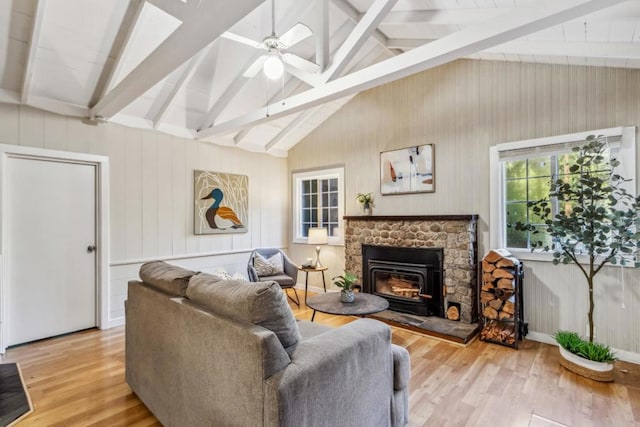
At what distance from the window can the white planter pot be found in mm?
3090

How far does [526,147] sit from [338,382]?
3.14m

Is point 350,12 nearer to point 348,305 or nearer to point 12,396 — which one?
Answer: point 348,305

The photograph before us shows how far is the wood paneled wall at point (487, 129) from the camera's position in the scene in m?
2.86

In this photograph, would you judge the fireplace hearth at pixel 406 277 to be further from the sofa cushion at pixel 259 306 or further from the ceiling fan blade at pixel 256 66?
the sofa cushion at pixel 259 306

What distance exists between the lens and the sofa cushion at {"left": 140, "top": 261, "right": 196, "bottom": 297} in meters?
1.89

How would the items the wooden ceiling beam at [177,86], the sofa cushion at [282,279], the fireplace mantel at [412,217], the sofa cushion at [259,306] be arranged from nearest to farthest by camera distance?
1. the sofa cushion at [259,306]
2. the wooden ceiling beam at [177,86]
3. the fireplace mantel at [412,217]
4. the sofa cushion at [282,279]

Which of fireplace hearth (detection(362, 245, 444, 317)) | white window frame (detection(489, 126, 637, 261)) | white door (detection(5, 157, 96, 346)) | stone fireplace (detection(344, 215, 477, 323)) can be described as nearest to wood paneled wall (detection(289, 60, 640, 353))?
white window frame (detection(489, 126, 637, 261))

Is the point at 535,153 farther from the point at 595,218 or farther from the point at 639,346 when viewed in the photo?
the point at 639,346

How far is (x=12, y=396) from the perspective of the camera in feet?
7.61

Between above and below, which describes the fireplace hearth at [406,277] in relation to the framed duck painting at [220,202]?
below

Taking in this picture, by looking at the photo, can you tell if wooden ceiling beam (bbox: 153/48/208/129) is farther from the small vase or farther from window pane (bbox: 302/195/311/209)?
the small vase

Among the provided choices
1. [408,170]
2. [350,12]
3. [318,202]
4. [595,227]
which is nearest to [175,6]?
[350,12]

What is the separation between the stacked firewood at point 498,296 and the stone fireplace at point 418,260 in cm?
31

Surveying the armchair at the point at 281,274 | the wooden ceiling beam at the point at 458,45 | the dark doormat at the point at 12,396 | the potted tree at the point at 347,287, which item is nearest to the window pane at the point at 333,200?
the armchair at the point at 281,274
